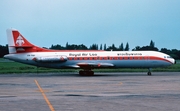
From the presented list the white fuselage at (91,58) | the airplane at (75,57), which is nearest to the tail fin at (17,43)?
the airplane at (75,57)

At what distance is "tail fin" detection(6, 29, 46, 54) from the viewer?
1726 inches

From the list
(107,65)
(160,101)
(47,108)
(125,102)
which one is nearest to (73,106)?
(47,108)

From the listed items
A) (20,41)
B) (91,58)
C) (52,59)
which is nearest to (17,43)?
(20,41)

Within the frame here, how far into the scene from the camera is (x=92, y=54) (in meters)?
44.6

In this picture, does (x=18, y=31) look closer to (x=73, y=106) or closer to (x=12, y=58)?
(x=12, y=58)

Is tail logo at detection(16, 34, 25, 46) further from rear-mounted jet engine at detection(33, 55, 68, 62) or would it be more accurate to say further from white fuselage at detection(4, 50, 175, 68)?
rear-mounted jet engine at detection(33, 55, 68, 62)

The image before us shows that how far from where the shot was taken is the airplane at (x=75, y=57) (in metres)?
43.9

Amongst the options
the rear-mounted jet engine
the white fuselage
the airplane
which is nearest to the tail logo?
the airplane

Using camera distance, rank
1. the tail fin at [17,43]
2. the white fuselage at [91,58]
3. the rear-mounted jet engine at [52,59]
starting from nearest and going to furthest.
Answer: the rear-mounted jet engine at [52,59]
the tail fin at [17,43]
the white fuselage at [91,58]

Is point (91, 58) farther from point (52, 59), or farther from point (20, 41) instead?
point (20, 41)

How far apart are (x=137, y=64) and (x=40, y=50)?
39.4 feet

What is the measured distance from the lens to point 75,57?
146 feet

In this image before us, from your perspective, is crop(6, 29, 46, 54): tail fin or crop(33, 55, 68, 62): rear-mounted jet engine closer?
crop(33, 55, 68, 62): rear-mounted jet engine

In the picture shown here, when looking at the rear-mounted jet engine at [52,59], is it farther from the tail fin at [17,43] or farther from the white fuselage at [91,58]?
the tail fin at [17,43]
